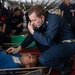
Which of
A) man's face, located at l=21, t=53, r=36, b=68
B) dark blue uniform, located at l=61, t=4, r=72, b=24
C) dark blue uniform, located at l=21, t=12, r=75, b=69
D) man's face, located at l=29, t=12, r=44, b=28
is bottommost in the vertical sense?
dark blue uniform, located at l=61, t=4, r=72, b=24

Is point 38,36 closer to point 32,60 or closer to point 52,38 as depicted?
point 52,38

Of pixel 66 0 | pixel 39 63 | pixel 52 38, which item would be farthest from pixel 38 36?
pixel 66 0

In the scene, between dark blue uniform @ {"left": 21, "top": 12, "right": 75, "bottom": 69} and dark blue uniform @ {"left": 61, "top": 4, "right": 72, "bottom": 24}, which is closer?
dark blue uniform @ {"left": 21, "top": 12, "right": 75, "bottom": 69}

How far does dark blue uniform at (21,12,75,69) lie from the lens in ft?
8.64

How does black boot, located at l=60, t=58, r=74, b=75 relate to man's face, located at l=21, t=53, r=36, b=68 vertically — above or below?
below

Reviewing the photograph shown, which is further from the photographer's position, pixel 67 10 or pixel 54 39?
pixel 67 10

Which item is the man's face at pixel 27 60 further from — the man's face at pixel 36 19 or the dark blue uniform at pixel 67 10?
the dark blue uniform at pixel 67 10

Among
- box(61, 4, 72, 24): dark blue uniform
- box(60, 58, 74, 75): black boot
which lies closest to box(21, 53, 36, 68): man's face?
box(60, 58, 74, 75): black boot

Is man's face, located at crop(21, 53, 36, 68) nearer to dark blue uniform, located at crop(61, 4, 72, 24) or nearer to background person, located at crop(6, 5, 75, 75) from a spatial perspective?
background person, located at crop(6, 5, 75, 75)

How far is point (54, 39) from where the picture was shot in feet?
9.10

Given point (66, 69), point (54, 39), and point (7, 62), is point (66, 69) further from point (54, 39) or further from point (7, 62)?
point (7, 62)

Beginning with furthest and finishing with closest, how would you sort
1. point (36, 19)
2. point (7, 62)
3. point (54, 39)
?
point (7, 62)
point (54, 39)
point (36, 19)

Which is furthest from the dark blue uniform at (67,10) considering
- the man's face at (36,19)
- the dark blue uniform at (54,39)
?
the man's face at (36,19)

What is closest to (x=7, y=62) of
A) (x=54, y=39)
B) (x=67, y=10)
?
(x=54, y=39)
